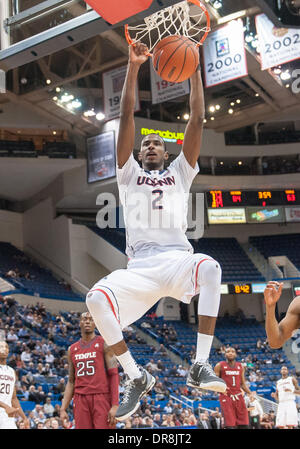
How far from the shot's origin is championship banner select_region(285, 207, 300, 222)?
26203 mm

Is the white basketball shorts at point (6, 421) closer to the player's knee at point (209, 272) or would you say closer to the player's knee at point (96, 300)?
the player's knee at point (96, 300)

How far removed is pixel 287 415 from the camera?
1166 centimetres

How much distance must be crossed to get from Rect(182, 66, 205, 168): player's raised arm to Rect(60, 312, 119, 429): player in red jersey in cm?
250

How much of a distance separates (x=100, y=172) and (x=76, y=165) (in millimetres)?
2154

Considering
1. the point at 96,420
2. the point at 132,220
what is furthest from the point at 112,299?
the point at 96,420

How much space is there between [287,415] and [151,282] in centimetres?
846

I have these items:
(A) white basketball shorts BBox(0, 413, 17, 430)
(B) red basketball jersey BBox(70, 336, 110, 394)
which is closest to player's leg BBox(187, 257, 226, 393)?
(B) red basketball jersey BBox(70, 336, 110, 394)

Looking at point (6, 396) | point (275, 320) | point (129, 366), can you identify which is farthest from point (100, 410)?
point (275, 320)

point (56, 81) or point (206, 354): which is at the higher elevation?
point (56, 81)

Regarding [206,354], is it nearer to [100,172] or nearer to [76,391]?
[76,391]

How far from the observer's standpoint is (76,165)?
2397 cm

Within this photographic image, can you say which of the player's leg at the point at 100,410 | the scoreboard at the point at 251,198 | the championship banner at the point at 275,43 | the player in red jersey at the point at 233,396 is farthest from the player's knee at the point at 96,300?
the scoreboard at the point at 251,198

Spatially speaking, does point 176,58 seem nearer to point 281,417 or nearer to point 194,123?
point 194,123

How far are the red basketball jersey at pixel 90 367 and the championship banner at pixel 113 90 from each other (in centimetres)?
1401
